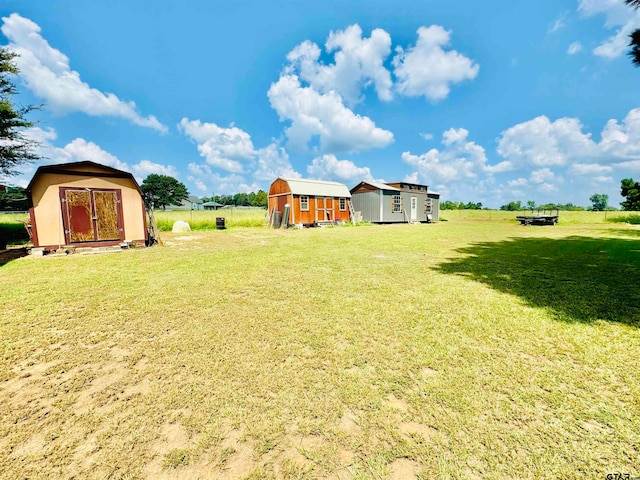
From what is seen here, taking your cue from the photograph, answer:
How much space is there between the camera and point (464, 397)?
2297mm

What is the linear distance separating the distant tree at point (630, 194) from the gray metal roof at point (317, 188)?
3838 cm

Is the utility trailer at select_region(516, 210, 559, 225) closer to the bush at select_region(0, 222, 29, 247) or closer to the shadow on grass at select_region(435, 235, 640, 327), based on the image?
the shadow on grass at select_region(435, 235, 640, 327)

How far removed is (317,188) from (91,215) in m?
15.9

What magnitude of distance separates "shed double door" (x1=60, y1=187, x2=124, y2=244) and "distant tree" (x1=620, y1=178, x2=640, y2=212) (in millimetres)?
52925

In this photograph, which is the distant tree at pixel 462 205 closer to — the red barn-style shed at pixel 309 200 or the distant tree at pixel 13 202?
the red barn-style shed at pixel 309 200

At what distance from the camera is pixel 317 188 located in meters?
23.0

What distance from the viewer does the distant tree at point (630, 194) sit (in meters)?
33.5

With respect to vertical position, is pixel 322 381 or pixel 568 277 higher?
pixel 568 277

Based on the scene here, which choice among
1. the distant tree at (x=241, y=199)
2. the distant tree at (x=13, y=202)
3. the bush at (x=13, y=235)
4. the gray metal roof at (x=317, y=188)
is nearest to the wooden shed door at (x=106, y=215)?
the distant tree at (x=13, y=202)

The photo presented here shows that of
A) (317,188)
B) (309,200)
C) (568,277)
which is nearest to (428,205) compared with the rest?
(317,188)

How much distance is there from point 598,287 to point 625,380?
367cm

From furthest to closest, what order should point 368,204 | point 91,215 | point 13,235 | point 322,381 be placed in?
point 368,204, point 13,235, point 91,215, point 322,381

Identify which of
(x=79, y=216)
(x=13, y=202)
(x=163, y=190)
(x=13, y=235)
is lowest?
(x=13, y=235)

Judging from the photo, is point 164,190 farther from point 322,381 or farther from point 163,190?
point 322,381
